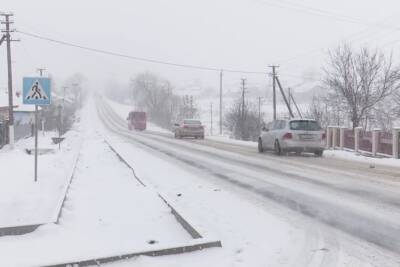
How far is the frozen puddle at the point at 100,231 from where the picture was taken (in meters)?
6.13

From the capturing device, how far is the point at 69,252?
629 cm

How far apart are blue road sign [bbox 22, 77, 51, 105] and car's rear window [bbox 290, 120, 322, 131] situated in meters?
11.1

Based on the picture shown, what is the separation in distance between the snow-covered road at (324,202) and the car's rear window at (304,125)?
12.8ft

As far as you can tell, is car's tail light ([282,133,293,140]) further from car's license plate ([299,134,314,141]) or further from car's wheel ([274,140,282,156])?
car's wheel ([274,140,282,156])

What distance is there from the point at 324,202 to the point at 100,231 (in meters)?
4.04

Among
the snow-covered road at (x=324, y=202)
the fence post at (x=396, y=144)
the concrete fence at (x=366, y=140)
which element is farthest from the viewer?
the concrete fence at (x=366, y=140)

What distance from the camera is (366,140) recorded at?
23328mm

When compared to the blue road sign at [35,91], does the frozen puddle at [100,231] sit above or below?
below

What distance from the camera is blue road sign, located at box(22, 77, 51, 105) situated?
1288 cm

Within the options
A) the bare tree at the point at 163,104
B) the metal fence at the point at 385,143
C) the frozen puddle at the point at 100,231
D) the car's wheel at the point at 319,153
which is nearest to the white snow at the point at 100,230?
the frozen puddle at the point at 100,231

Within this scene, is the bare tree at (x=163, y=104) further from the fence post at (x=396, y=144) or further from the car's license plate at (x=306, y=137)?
the fence post at (x=396, y=144)

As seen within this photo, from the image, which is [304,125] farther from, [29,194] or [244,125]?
[244,125]

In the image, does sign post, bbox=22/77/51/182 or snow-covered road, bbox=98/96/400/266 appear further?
sign post, bbox=22/77/51/182

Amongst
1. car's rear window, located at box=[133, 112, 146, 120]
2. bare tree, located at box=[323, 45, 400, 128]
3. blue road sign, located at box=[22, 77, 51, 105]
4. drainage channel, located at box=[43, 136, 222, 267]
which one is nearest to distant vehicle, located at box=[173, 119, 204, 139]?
bare tree, located at box=[323, 45, 400, 128]
